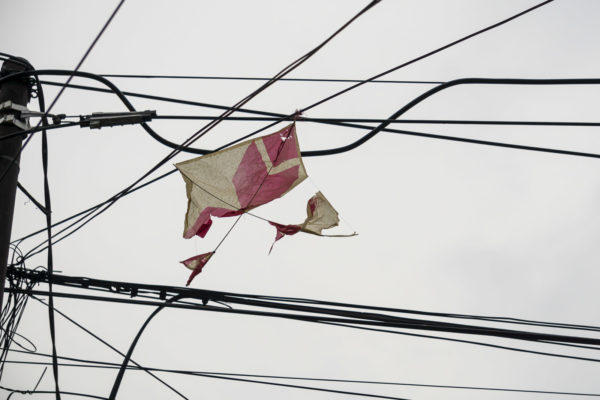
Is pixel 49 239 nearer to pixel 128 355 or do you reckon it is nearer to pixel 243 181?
pixel 128 355

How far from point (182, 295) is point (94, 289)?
33.6 inches

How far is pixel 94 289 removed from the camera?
15.5 ft

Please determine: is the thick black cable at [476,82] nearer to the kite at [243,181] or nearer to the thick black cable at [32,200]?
the kite at [243,181]

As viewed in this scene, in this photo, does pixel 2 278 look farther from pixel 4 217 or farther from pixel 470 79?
pixel 470 79

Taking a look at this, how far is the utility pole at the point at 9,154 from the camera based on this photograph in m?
3.87

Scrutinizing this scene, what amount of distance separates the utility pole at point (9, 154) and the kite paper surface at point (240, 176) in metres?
1.38

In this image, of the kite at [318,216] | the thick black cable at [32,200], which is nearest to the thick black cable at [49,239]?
the thick black cable at [32,200]

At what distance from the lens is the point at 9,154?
4055 mm

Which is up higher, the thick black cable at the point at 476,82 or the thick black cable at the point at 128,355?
the thick black cable at the point at 476,82

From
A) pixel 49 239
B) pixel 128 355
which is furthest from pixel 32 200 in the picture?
pixel 128 355

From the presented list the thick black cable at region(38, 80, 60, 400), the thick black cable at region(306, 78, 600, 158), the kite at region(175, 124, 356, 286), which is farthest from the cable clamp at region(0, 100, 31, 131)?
the thick black cable at region(306, 78, 600, 158)

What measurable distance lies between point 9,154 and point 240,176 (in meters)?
1.95

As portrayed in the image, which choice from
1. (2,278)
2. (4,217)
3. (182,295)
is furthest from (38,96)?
(182,295)

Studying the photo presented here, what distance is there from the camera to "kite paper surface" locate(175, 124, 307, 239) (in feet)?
16.4
